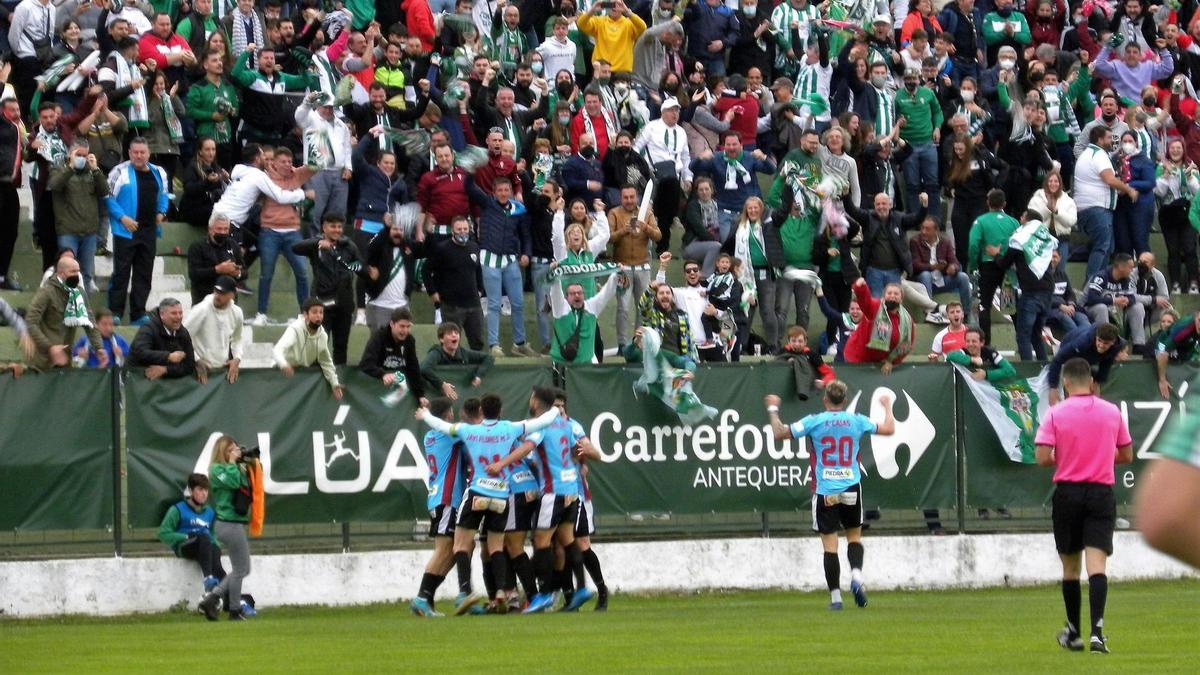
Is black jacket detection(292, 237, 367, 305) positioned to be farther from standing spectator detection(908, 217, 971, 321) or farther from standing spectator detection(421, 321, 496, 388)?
standing spectator detection(908, 217, 971, 321)

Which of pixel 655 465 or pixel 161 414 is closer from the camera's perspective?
pixel 161 414

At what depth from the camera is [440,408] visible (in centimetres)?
1653

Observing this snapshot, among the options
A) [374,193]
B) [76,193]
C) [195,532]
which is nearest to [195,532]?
[195,532]

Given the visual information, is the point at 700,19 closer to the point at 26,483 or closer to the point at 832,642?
the point at 26,483

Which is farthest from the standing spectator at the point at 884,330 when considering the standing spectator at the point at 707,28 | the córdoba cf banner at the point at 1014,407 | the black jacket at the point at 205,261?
the standing spectator at the point at 707,28

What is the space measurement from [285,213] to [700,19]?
28.2ft

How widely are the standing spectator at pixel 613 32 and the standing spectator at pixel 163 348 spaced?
29.9ft

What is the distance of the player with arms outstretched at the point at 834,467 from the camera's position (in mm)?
15805

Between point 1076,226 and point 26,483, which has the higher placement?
point 1076,226

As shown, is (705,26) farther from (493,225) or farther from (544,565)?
(544,565)

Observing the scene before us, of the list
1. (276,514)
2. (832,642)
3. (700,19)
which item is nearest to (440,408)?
(276,514)

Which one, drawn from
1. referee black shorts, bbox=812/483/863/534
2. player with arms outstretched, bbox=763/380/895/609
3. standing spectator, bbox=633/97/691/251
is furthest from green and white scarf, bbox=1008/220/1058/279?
referee black shorts, bbox=812/483/863/534

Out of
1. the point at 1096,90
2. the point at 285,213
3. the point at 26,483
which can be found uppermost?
the point at 1096,90

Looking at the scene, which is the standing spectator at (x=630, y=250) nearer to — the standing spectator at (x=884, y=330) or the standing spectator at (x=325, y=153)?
the standing spectator at (x=884, y=330)
